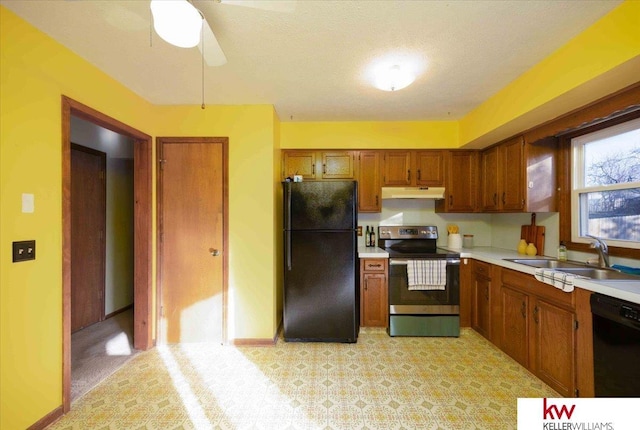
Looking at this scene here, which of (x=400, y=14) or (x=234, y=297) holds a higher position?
(x=400, y=14)

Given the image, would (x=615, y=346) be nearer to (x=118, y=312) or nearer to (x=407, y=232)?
(x=407, y=232)

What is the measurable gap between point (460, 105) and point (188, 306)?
3.48m

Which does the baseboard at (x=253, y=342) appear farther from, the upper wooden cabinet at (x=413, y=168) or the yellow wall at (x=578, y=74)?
the yellow wall at (x=578, y=74)

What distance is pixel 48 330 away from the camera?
5.33ft

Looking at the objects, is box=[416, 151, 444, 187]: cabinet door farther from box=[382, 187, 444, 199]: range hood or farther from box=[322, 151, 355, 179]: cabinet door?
box=[322, 151, 355, 179]: cabinet door

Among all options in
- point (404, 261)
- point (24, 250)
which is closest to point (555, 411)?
point (404, 261)

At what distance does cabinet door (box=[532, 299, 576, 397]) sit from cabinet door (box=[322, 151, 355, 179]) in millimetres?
2163

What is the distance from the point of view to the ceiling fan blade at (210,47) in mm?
1354

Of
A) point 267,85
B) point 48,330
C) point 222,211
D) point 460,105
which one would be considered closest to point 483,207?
point 460,105

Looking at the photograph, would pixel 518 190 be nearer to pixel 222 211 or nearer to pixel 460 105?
pixel 460 105

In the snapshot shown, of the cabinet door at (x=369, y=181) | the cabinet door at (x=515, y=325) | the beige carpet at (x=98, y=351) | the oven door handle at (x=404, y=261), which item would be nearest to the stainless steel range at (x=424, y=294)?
the oven door handle at (x=404, y=261)

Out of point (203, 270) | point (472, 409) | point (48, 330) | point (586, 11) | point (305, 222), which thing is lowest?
point (472, 409)

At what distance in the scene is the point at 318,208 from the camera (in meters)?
2.62

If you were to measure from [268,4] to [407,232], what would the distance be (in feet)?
9.06
